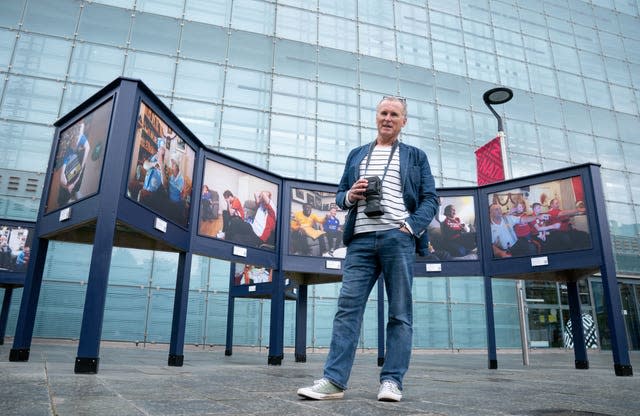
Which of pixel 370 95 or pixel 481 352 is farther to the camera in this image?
pixel 370 95

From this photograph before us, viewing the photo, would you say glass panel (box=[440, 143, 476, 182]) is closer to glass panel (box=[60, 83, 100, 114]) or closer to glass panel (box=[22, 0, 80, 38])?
glass panel (box=[60, 83, 100, 114])

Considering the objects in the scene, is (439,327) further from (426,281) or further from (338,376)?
(338,376)

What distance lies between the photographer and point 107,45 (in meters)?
13.7

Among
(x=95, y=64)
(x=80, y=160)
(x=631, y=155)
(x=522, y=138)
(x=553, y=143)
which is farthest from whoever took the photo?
(x=631, y=155)

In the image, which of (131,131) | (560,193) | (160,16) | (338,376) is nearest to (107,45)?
(160,16)

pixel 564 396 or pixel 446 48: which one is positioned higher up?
pixel 446 48

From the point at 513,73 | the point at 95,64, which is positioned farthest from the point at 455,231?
the point at 513,73

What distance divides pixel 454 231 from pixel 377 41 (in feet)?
38.4

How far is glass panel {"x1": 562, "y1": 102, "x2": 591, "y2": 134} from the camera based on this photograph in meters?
18.7

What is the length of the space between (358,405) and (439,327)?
43.0 ft

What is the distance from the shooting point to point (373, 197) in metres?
2.50

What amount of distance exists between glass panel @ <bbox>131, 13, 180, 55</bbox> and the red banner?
1015 centimetres

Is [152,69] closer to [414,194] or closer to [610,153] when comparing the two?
[414,194]

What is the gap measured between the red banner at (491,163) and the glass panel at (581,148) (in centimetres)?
1114
